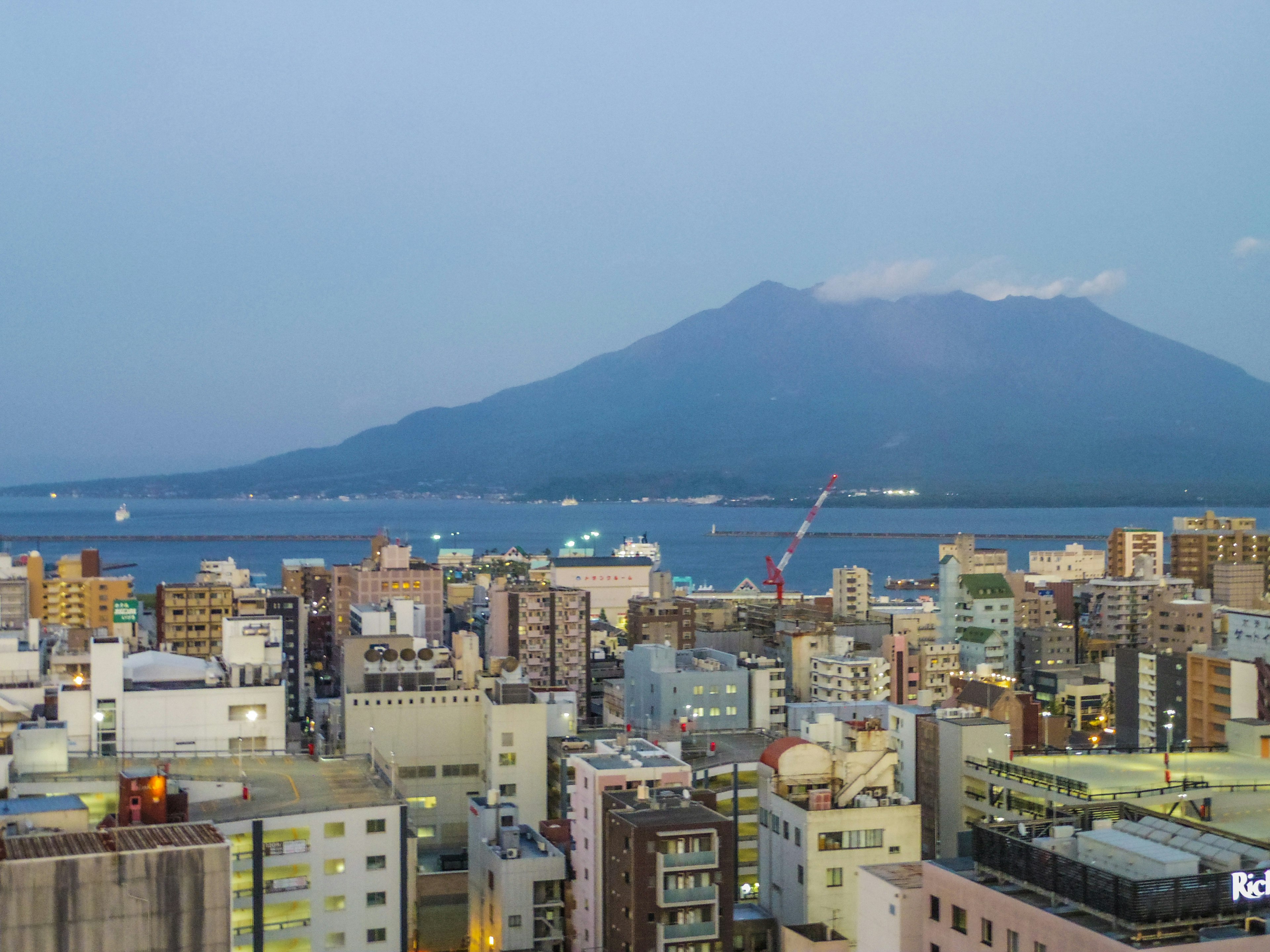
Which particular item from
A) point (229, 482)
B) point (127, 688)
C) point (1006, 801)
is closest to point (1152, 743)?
point (1006, 801)

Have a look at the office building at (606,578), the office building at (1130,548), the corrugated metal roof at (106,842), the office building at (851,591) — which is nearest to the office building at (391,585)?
the office building at (851,591)

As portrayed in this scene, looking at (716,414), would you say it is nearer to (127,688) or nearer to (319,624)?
(319,624)

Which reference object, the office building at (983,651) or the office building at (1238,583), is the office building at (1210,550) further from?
the office building at (983,651)

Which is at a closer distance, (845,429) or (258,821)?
(258,821)

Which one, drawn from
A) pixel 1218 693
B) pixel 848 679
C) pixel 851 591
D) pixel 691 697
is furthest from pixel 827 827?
pixel 851 591

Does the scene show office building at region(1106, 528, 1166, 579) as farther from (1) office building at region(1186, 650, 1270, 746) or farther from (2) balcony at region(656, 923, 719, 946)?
(2) balcony at region(656, 923, 719, 946)
